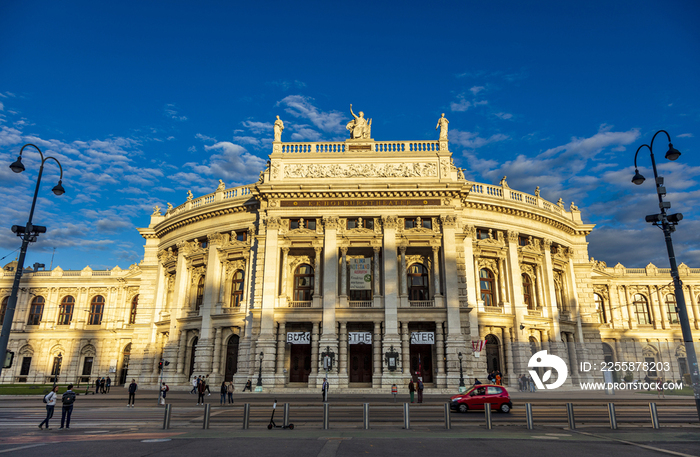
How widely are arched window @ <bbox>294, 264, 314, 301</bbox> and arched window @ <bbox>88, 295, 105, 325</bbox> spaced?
114ft

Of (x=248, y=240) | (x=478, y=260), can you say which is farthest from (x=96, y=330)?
(x=478, y=260)

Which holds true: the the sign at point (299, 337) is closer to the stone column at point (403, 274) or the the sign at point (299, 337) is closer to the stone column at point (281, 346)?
the stone column at point (281, 346)

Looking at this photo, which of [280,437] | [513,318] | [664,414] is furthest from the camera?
[513,318]

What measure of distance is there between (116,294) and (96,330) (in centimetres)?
517

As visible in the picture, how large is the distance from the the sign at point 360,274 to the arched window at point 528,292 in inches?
698

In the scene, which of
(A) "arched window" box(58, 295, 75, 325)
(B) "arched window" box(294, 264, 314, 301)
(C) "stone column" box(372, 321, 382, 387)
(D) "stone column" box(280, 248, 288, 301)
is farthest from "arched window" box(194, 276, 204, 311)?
(A) "arched window" box(58, 295, 75, 325)

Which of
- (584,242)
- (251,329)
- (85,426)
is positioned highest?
(584,242)

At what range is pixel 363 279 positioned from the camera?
4028cm

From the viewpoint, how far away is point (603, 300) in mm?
62031

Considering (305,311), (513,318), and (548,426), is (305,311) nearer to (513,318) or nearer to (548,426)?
(513,318)

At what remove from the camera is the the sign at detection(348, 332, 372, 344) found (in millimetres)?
38969

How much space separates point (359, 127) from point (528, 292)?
24.2 meters

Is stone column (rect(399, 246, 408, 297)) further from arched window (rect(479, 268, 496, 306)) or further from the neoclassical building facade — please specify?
arched window (rect(479, 268, 496, 306))

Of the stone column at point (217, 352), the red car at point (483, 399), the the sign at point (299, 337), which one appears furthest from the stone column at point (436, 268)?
the stone column at point (217, 352)
